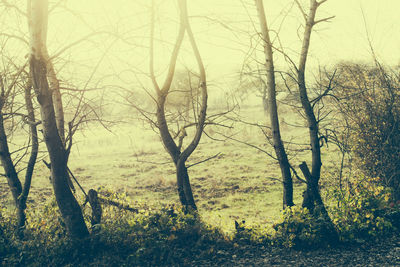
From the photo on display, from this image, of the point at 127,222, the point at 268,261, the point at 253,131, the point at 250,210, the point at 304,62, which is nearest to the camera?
the point at 268,261

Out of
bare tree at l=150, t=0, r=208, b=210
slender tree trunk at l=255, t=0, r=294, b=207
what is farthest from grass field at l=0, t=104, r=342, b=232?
slender tree trunk at l=255, t=0, r=294, b=207

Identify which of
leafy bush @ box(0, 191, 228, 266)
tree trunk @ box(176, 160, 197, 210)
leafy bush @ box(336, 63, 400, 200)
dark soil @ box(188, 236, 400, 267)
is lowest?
dark soil @ box(188, 236, 400, 267)

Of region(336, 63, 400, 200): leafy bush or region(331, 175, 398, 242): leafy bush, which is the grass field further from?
region(336, 63, 400, 200): leafy bush

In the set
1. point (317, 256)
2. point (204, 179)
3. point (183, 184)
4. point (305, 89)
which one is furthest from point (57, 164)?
point (204, 179)

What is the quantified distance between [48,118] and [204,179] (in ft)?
38.0

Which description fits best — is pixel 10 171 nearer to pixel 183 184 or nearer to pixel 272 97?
pixel 183 184

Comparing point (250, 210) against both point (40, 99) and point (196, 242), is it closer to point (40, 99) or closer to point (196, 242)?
point (196, 242)

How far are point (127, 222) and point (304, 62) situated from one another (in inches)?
171

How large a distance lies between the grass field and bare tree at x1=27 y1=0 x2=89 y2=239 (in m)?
1.41

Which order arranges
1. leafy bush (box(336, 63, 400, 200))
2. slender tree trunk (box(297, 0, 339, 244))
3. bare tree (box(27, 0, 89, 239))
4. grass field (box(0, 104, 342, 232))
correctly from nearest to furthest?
bare tree (box(27, 0, 89, 239)) → slender tree trunk (box(297, 0, 339, 244)) → leafy bush (box(336, 63, 400, 200)) → grass field (box(0, 104, 342, 232))

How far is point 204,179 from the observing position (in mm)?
16594

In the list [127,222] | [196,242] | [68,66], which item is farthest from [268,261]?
[68,66]

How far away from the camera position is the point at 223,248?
5.54 meters

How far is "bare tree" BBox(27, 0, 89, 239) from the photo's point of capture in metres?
5.43
